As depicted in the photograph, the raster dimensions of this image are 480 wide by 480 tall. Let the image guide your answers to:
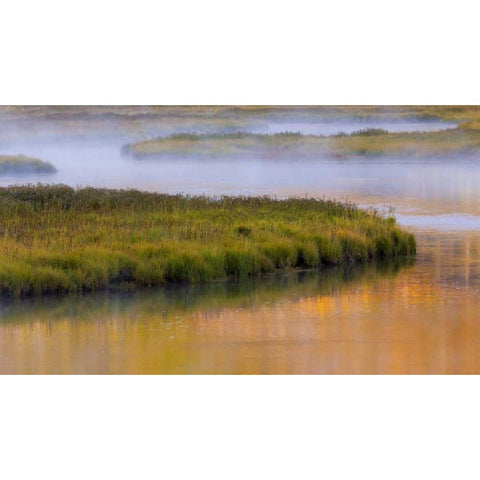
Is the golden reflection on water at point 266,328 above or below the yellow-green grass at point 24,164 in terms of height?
below

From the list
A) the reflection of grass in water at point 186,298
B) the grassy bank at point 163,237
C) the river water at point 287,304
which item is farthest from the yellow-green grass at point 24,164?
the reflection of grass in water at point 186,298

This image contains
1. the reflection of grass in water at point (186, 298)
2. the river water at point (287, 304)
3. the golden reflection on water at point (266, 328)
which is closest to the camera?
the golden reflection on water at point (266, 328)

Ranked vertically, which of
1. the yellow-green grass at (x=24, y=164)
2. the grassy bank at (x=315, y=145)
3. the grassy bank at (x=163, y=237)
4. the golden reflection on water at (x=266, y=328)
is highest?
the grassy bank at (x=315, y=145)

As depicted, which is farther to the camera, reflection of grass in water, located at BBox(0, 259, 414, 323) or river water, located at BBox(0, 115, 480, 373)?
reflection of grass in water, located at BBox(0, 259, 414, 323)

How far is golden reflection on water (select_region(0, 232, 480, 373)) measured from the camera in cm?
1103

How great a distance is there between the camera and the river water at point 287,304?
36.7 ft

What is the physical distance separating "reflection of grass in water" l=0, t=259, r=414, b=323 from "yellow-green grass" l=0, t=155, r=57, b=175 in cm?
309

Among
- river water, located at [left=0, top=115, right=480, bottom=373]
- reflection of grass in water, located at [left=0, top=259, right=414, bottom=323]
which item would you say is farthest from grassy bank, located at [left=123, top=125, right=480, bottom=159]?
reflection of grass in water, located at [left=0, top=259, right=414, bottom=323]

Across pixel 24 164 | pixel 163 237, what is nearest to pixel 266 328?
pixel 163 237

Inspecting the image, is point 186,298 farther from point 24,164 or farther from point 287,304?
point 24,164

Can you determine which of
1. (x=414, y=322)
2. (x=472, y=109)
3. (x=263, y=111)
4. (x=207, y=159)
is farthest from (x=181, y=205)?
(x=414, y=322)

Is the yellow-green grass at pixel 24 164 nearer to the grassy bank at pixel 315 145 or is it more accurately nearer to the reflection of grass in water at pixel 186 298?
the grassy bank at pixel 315 145

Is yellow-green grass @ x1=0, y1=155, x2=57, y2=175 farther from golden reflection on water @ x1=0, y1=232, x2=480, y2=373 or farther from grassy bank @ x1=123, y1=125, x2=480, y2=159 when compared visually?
golden reflection on water @ x1=0, y1=232, x2=480, y2=373

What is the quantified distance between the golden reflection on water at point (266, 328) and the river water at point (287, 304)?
0.02 meters
